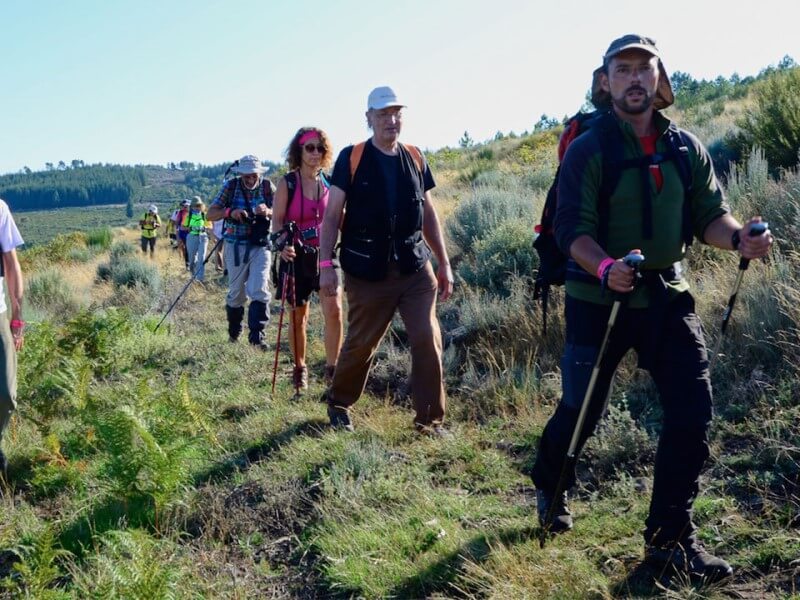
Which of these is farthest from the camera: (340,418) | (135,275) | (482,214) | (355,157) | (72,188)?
(72,188)

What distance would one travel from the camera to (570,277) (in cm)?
371

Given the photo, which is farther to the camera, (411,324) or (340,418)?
(340,418)

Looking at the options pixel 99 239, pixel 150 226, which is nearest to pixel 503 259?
pixel 150 226

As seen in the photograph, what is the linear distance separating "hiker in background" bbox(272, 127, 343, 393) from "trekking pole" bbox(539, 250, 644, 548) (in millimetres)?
3202

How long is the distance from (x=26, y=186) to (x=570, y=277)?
188m

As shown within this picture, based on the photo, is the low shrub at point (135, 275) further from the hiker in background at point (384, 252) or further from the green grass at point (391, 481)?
the hiker in background at point (384, 252)

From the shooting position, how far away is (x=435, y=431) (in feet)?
18.2

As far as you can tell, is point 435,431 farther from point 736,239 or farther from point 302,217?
point 736,239

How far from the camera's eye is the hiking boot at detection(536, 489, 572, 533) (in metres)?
3.91

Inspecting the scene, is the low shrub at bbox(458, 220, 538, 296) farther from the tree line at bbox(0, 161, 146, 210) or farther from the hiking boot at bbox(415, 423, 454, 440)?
the tree line at bbox(0, 161, 146, 210)

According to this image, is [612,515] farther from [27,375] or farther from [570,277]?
[27,375]

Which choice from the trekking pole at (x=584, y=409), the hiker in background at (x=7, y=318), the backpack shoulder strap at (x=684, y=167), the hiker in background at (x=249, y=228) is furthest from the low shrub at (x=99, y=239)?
the backpack shoulder strap at (x=684, y=167)

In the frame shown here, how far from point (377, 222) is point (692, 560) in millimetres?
2932

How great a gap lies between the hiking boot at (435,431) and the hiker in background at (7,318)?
2.66 meters
